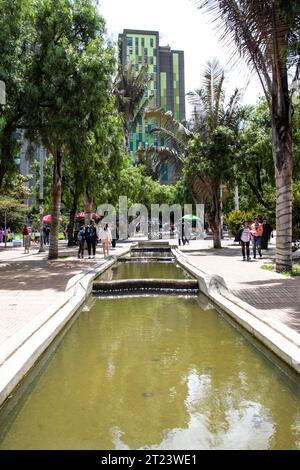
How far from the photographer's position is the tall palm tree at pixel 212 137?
1133 inches

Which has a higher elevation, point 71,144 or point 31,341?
point 71,144

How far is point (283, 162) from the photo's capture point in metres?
15.6

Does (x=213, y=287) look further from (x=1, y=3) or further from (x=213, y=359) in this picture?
(x=1, y=3)

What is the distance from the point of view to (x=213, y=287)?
11945mm

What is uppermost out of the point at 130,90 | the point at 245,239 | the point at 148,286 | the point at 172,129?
the point at 130,90

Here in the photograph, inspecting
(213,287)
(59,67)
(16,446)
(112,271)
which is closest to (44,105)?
(59,67)

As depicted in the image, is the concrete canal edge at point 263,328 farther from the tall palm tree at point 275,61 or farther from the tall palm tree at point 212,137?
the tall palm tree at point 212,137

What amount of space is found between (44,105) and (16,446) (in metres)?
15.4

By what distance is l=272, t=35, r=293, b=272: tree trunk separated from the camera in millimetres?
15453

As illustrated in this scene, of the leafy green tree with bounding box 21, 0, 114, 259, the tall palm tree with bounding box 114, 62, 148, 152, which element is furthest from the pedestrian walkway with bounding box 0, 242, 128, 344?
the tall palm tree with bounding box 114, 62, 148, 152

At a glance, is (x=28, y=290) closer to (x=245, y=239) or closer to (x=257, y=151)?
(x=245, y=239)

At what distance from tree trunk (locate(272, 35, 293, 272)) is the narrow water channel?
25.2 ft

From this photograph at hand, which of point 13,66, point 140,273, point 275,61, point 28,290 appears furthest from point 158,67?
point 28,290

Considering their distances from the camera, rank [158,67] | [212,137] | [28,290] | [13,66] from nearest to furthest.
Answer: [28,290], [13,66], [212,137], [158,67]
